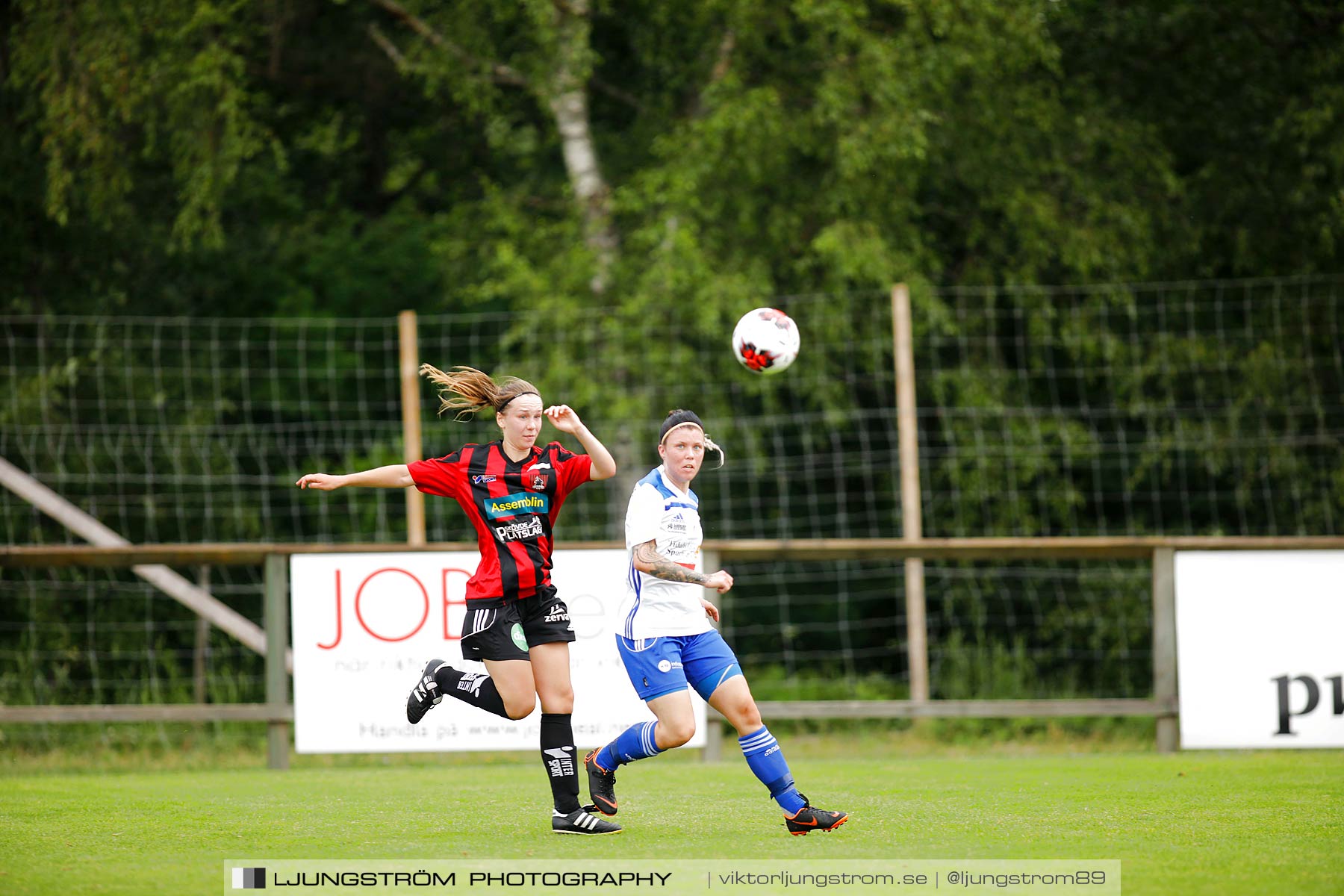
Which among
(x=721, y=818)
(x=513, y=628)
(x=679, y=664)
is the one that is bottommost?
(x=721, y=818)

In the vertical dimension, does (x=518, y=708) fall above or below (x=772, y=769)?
above

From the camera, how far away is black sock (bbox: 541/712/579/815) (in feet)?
18.8

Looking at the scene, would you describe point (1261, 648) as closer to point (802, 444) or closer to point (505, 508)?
point (802, 444)

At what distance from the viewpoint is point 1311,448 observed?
12789mm

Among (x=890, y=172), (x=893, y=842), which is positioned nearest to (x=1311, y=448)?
(x=890, y=172)

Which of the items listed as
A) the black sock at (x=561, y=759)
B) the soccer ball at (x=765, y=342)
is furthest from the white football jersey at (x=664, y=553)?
the soccer ball at (x=765, y=342)

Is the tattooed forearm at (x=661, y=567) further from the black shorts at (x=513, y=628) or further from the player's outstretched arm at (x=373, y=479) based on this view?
the player's outstretched arm at (x=373, y=479)

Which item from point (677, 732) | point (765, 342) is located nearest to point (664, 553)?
point (677, 732)

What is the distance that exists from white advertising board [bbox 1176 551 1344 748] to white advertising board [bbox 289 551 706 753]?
3.56m

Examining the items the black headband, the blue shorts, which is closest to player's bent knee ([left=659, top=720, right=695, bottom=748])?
the blue shorts

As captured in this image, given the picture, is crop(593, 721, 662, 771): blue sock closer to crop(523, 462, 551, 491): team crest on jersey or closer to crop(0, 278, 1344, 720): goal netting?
crop(523, 462, 551, 491): team crest on jersey

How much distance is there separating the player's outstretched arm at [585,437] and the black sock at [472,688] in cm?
100

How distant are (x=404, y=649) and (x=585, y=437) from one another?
351 cm

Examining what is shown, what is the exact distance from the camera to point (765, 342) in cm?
716
